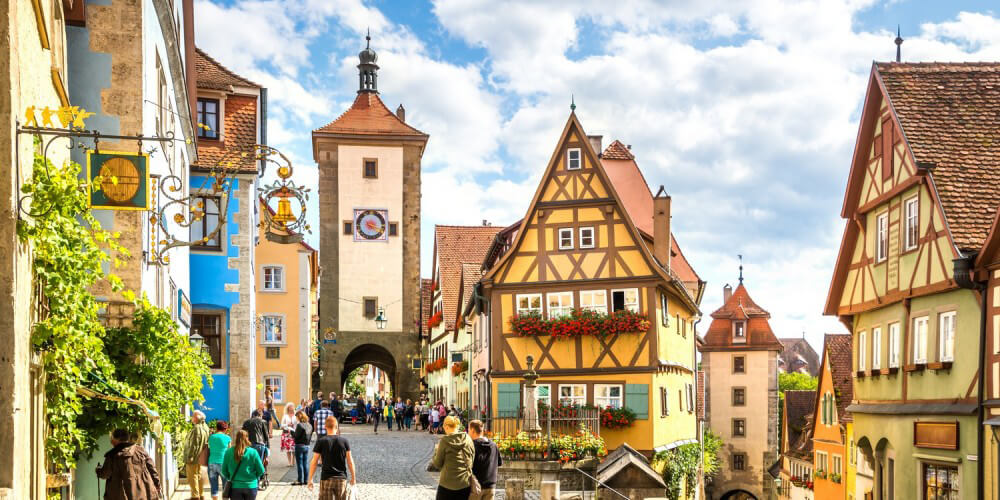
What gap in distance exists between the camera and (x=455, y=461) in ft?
41.1

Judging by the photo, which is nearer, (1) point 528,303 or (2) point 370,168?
(1) point 528,303

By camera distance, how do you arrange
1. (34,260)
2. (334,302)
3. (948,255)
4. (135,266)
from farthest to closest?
1. (334,302)
2. (948,255)
3. (135,266)
4. (34,260)

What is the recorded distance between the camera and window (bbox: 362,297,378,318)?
5772 cm

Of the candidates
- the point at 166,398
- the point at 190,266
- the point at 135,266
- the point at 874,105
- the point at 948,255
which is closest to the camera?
the point at 166,398

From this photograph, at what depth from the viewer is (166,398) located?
45.9 feet

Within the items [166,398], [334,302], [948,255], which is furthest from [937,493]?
[334,302]

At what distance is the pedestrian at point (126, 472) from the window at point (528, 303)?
21144 mm

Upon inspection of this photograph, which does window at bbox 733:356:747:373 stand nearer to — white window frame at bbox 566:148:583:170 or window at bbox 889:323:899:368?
white window frame at bbox 566:148:583:170

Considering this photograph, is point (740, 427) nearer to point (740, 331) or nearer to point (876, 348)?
point (740, 331)

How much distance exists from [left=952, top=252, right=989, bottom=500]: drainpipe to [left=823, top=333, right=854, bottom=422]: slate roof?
Result: 19578 mm

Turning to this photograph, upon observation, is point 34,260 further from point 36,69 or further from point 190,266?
point 190,266

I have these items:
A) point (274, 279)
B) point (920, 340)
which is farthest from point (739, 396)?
point (920, 340)

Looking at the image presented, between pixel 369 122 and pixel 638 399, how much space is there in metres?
32.3

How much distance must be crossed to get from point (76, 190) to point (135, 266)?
19.2 feet
